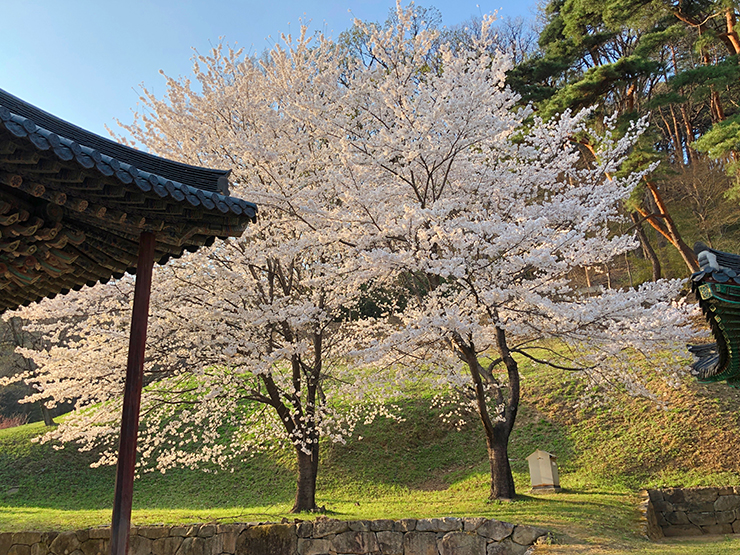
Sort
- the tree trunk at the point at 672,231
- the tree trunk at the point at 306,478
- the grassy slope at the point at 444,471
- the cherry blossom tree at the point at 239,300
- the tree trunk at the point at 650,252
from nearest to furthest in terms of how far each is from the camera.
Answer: the cherry blossom tree at the point at 239,300 → the grassy slope at the point at 444,471 → the tree trunk at the point at 306,478 → the tree trunk at the point at 672,231 → the tree trunk at the point at 650,252

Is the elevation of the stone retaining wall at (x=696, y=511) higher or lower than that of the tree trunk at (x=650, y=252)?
lower

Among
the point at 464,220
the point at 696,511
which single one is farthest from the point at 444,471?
the point at 464,220

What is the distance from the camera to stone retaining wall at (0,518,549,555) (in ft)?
21.0

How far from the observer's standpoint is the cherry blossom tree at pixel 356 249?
7.51 meters

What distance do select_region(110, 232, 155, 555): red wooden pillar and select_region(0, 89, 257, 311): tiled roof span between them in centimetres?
24

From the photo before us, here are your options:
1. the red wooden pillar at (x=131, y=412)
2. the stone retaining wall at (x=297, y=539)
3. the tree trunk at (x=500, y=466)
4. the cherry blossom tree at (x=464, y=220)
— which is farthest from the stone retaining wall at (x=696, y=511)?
the red wooden pillar at (x=131, y=412)

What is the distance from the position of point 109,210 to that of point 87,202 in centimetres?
17

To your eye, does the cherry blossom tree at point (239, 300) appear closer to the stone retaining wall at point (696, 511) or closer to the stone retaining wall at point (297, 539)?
the stone retaining wall at point (297, 539)

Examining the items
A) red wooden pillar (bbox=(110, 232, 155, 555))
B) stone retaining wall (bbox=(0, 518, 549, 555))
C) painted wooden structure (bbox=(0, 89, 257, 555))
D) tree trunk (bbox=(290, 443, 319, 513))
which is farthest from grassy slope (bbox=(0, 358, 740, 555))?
painted wooden structure (bbox=(0, 89, 257, 555))

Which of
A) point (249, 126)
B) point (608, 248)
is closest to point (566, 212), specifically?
point (608, 248)

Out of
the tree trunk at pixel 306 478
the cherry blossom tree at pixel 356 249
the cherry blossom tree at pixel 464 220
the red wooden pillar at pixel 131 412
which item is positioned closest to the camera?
the red wooden pillar at pixel 131 412

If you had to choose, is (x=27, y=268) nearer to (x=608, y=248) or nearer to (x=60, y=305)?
(x=60, y=305)

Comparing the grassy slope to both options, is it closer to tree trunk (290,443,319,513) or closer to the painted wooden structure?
tree trunk (290,443,319,513)

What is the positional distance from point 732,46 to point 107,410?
1690cm
